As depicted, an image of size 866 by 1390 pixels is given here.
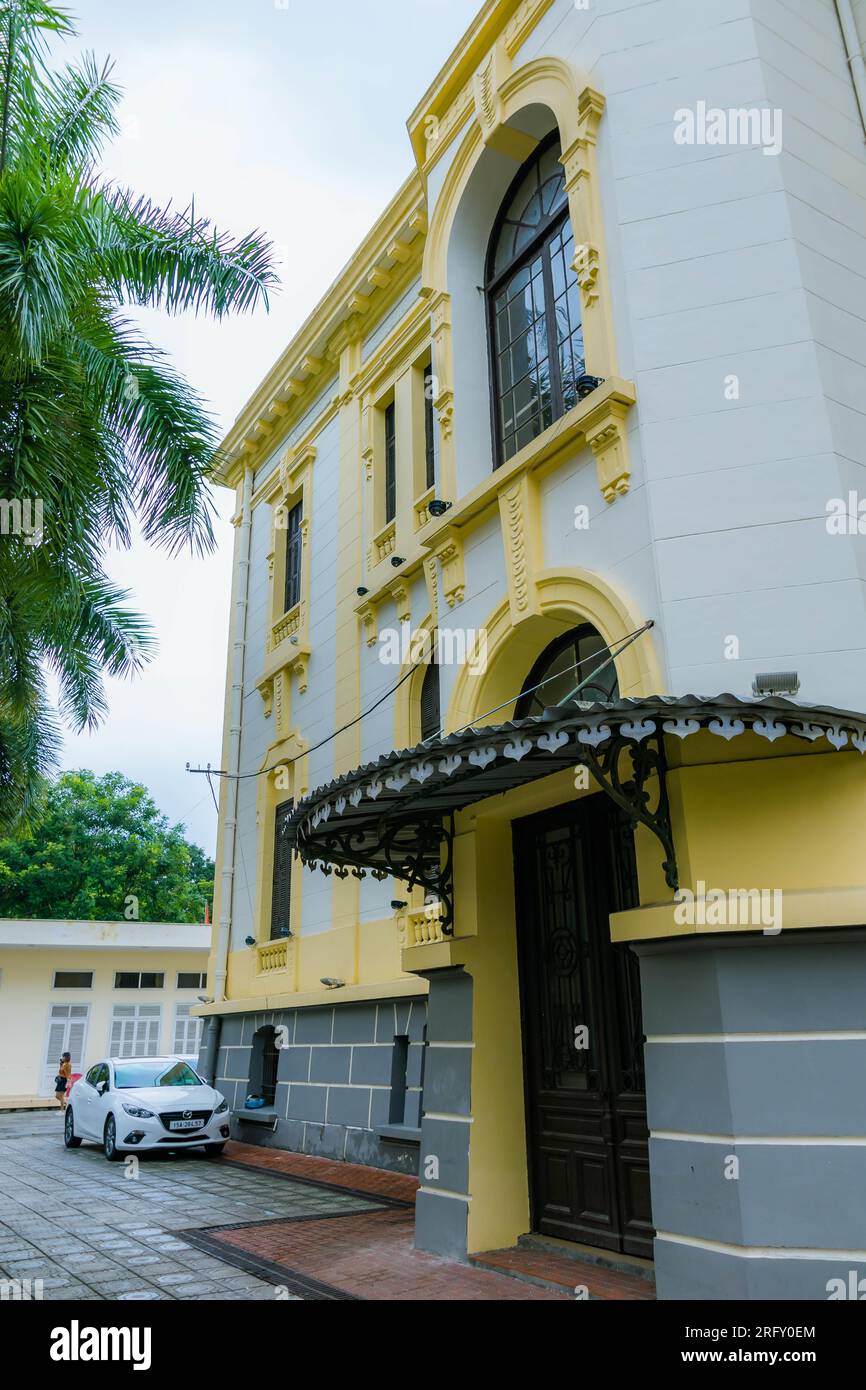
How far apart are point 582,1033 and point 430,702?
17.5 ft

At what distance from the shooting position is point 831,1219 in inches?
199

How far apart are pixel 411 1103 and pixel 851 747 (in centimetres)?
710

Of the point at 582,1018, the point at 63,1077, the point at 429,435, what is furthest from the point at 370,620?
the point at 63,1077

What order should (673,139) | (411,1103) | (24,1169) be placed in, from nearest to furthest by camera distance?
1. (673,139)
2. (411,1103)
3. (24,1169)

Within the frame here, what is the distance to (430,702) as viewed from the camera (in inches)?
469

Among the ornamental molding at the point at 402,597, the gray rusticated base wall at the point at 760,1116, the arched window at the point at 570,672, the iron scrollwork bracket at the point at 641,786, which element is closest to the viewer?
the gray rusticated base wall at the point at 760,1116

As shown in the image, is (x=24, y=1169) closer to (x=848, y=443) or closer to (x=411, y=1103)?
(x=411, y=1103)

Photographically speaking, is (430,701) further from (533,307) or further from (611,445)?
(611,445)

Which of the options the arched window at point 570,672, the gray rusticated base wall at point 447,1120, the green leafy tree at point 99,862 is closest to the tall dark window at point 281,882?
the gray rusticated base wall at point 447,1120

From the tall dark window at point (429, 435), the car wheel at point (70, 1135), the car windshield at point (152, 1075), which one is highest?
the tall dark window at point (429, 435)

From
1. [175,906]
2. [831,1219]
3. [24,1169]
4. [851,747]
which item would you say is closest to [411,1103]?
[24,1169]

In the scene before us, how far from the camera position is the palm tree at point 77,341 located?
8250mm

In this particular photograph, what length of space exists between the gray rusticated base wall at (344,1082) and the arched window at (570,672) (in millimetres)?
4226

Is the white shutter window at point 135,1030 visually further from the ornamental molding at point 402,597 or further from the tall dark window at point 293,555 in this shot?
the ornamental molding at point 402,597
